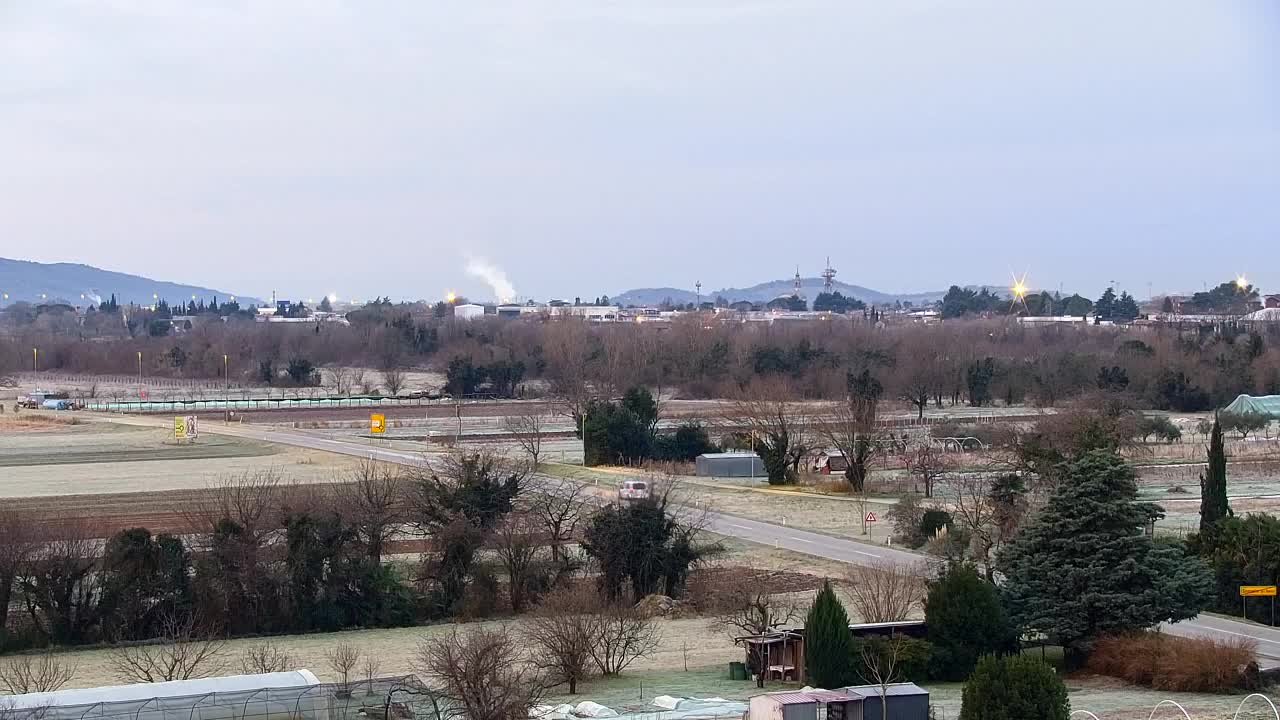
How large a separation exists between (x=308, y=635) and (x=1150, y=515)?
707 inches

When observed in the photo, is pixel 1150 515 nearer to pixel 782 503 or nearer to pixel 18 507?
pixel 782 503

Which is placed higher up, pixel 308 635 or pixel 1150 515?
pixel 1150 515

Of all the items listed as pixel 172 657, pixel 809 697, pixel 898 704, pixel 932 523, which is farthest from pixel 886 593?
pixel 172 657

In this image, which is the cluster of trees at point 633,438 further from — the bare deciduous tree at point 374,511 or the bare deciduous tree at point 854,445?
the bare deciduous tree at point 374,511

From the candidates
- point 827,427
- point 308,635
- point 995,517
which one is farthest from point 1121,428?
point 308,635

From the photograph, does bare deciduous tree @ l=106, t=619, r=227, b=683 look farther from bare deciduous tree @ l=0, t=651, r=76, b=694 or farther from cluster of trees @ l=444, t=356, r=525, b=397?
cluster of trees @ l=444, t=356, r=525, b=397

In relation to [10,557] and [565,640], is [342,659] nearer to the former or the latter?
[565,640]

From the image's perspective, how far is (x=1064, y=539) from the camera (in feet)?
94.1

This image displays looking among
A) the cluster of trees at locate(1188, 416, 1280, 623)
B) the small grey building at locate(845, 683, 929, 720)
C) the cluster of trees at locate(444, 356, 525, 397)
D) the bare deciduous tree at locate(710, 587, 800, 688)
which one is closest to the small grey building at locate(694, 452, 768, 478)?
the bare deciduous tree at locate(710, 587, 800, 688)

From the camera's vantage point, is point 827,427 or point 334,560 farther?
point 827,427

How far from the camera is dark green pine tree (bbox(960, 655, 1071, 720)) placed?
21.8 metres

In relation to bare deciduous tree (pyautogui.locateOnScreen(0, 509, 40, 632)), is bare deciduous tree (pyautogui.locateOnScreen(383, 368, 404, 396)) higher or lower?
higher

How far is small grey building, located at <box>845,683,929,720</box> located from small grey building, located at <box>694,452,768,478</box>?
117 feet

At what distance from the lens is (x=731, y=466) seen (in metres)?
59.7
